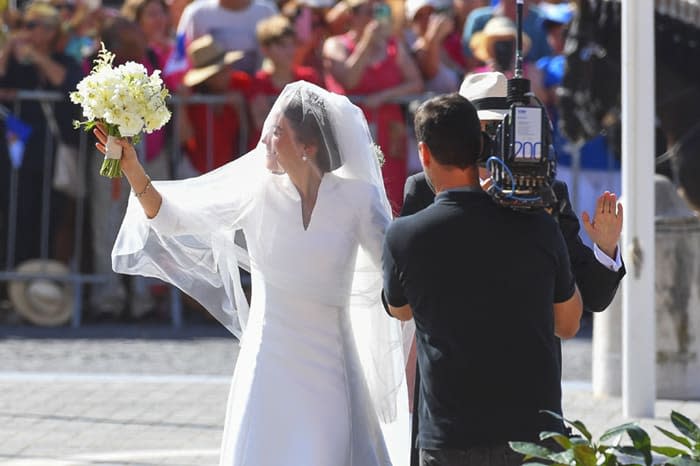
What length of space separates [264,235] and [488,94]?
91 centimetres

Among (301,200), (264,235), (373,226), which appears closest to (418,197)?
(373,226)

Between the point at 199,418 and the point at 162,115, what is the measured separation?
3.60 m

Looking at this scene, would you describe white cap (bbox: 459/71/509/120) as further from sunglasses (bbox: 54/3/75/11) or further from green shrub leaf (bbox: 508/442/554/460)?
sunglasses (bbox: 54/3/75/11)

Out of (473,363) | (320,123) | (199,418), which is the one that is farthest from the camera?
(199,418)

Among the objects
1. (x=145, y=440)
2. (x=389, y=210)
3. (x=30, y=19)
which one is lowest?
(x=145, y=440)

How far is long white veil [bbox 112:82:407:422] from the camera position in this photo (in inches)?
213

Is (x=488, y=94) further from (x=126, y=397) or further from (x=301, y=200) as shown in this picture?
(x=126, y=397)

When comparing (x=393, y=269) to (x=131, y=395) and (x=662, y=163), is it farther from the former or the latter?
(x=662, y=163)

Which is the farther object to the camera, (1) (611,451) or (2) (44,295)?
(2) (44,295)

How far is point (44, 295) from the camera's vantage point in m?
12.6

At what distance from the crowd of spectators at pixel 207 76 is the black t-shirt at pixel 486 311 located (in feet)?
25.9

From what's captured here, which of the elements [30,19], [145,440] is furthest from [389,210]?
[30,19]

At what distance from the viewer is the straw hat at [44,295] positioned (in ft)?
41.3

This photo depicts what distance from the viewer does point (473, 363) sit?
→ 4.39 m
